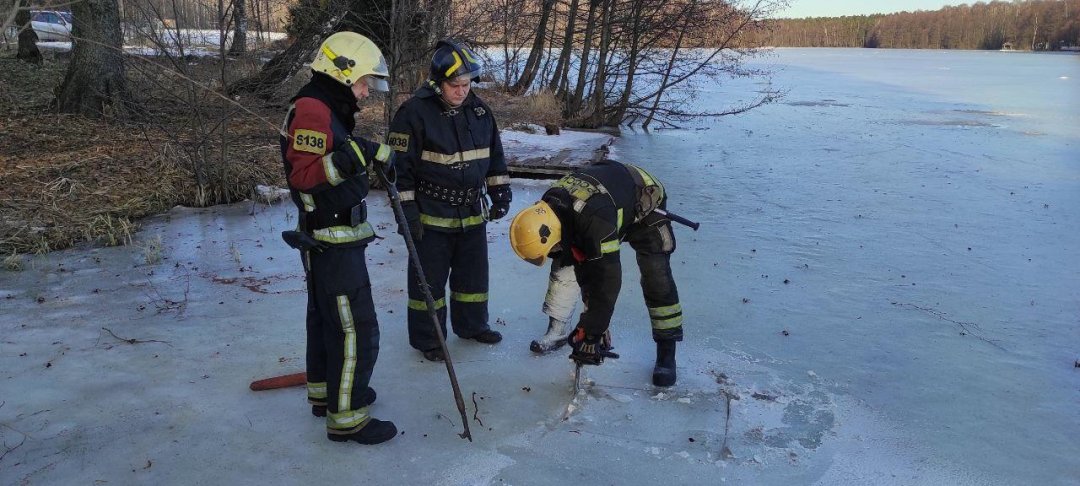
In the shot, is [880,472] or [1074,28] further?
[1074,28]

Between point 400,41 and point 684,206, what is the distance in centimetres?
336

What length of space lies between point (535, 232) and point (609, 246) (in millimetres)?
398

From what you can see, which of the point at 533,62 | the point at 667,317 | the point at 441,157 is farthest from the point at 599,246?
the point at 533,62

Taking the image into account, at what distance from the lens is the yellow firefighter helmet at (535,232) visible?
3393 millimetres

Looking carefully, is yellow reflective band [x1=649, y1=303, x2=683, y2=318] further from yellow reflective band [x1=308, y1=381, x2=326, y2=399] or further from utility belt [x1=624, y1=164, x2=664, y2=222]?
yellow reflective band [x1=308, y1=381, x2=326, y2=399]

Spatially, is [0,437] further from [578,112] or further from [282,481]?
[578,112]

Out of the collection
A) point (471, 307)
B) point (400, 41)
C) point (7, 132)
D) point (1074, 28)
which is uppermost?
point (1074, 28)

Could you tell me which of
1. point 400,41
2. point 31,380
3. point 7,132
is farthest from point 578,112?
point 31,380

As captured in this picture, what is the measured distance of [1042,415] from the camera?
147 inches

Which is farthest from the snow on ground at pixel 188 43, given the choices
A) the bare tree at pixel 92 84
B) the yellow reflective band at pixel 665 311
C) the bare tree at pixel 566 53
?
the bare tree at pixel 566 53

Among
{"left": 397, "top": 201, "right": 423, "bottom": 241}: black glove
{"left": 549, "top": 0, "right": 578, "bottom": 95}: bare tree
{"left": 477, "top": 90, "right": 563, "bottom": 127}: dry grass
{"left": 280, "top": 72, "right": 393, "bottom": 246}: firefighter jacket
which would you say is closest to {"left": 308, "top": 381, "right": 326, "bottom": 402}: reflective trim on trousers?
{"left": 280, "top": 72, "right": 393, "bottom": 246}: firefighter jacket

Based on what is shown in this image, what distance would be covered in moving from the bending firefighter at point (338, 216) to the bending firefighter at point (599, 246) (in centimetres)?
73

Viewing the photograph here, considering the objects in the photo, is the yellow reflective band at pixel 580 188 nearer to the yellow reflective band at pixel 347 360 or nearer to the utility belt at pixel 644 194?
the utility belt at pixel 644 194

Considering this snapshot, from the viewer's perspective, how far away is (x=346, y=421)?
323 cm
